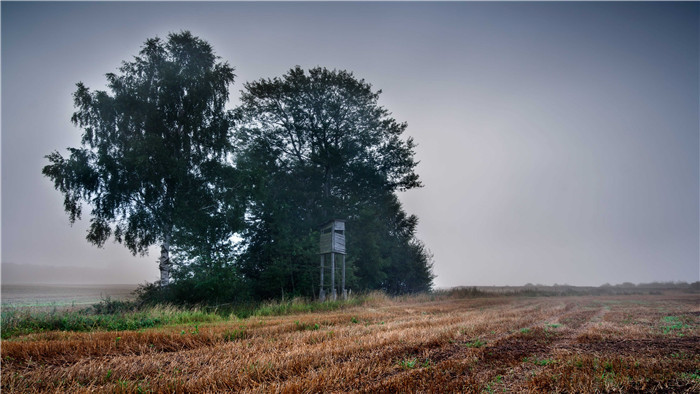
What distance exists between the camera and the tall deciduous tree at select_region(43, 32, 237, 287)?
17.2 metres

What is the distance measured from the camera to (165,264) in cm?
1762

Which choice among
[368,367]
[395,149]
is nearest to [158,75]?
[395,149]

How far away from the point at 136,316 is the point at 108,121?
1233 centimetres

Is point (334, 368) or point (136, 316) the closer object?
point (334, 368)

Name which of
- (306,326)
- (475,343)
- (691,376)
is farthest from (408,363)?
(306,326)

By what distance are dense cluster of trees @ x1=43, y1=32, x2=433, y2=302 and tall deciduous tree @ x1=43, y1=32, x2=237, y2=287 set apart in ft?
0.19

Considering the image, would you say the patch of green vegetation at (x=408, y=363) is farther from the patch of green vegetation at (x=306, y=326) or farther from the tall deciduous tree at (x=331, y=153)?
the tall deciduous tree at (x=331, y=153)

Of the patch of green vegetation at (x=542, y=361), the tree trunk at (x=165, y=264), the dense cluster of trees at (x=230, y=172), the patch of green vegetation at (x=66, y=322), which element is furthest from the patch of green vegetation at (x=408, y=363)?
the tree trunk at (x=165, y=264)

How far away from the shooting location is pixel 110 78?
62.2ft

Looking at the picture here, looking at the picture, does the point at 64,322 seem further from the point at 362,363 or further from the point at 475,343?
the point at 475,343

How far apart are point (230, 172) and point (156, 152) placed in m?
3.83

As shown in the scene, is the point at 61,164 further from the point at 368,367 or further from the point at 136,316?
the point at 368,367

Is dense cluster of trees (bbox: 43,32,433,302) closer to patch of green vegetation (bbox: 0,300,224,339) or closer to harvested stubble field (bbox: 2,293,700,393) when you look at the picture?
patch of green vegetation (bbox: 0,300,224,339)

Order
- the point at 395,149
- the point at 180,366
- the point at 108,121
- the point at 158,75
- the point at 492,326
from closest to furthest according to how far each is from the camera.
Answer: the point at 180,366, the point at 492,326, the point at 108,121, the point at 158,75, the point at 395,149
